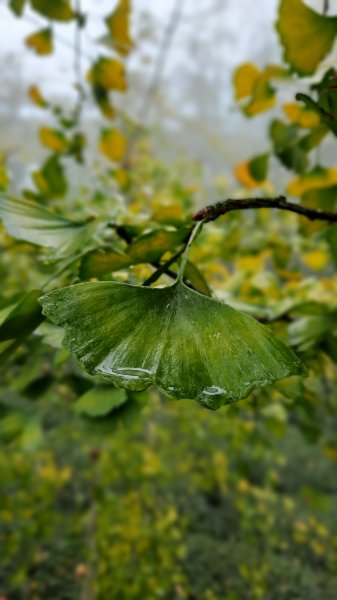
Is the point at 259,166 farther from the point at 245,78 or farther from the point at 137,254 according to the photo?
the point at 137,254

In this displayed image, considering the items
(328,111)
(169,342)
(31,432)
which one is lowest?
(31,432)

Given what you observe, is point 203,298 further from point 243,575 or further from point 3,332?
point 243,575

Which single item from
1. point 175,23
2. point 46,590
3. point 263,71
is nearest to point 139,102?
point 175,23

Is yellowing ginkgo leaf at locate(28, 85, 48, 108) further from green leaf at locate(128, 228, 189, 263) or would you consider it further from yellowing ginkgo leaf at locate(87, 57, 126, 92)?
green leaf at locate(128, 228, 189, 263)

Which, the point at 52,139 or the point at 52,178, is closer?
the point at 52,178

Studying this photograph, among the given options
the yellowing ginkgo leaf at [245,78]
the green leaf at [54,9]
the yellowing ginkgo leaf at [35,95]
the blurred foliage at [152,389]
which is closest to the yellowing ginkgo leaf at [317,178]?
the blurred foliage at [152,389]

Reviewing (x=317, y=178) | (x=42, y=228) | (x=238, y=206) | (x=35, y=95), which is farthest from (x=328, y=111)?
(x=35, y=95)
